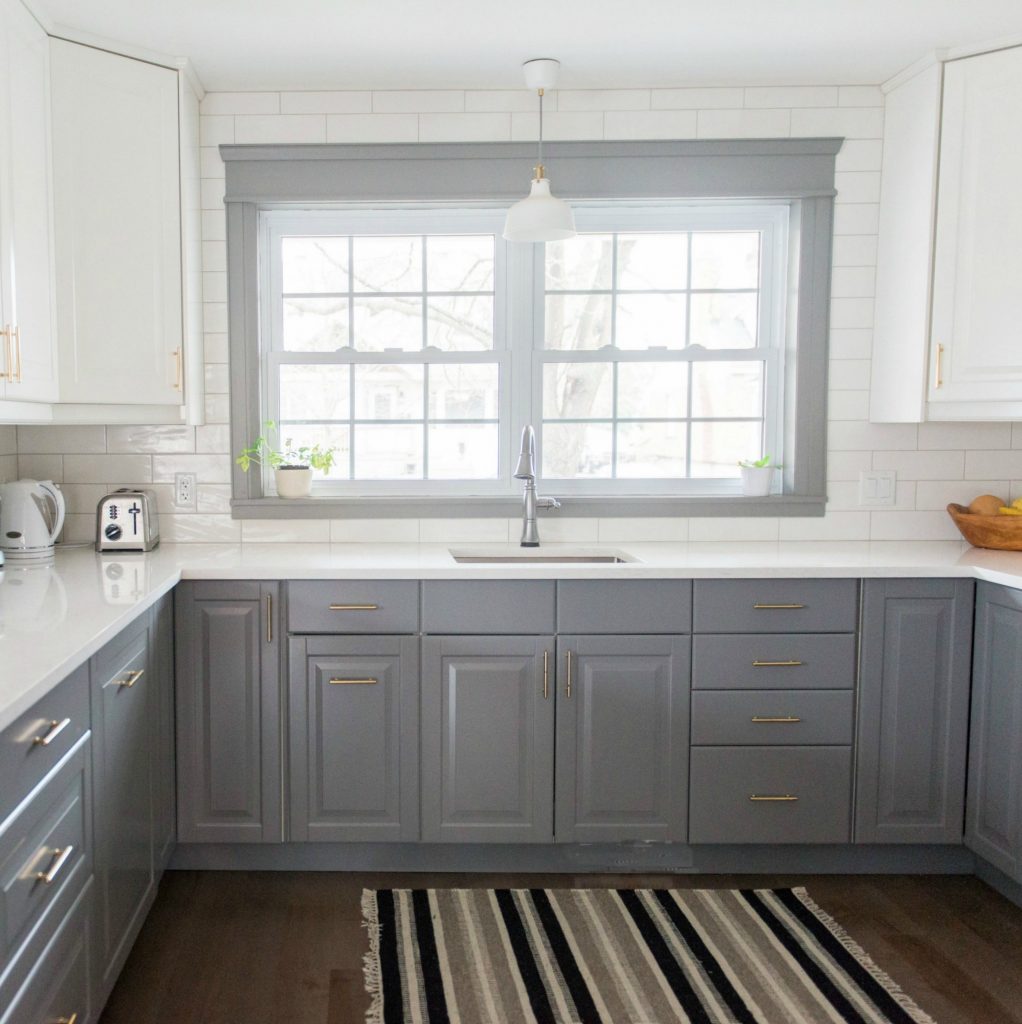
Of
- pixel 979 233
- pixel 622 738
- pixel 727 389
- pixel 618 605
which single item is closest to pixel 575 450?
pixel 727 389

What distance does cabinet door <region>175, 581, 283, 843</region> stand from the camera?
2.64 metres

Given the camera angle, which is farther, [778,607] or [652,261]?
[652,261]

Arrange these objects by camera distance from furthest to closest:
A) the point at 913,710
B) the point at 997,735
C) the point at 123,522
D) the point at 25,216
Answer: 1. the point at 123,522
2. the point at 913,710
3. the point at 997,735
4. the point at 25,216

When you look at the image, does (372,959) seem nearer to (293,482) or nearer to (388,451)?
(293,482)

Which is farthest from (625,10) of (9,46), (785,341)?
(9,46)

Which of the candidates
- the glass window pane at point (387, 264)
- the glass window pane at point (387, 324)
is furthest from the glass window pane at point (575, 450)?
the glass window pane at point (387, 264)

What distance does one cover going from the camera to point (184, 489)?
317 cm

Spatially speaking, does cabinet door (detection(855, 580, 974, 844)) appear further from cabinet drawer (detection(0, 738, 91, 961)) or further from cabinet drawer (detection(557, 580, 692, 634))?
cabinet drawer (detection(0, 738, 91, 961))

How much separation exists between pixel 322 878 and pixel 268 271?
1.94 metres

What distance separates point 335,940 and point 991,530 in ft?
7.43

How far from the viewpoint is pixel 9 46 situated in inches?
93.2

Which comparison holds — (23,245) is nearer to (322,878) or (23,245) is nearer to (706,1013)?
(322,878)

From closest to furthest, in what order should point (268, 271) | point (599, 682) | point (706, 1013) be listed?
point (706, 1013)
point (599, 682)
point (268, 271)

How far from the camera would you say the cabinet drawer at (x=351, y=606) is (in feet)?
8.67
